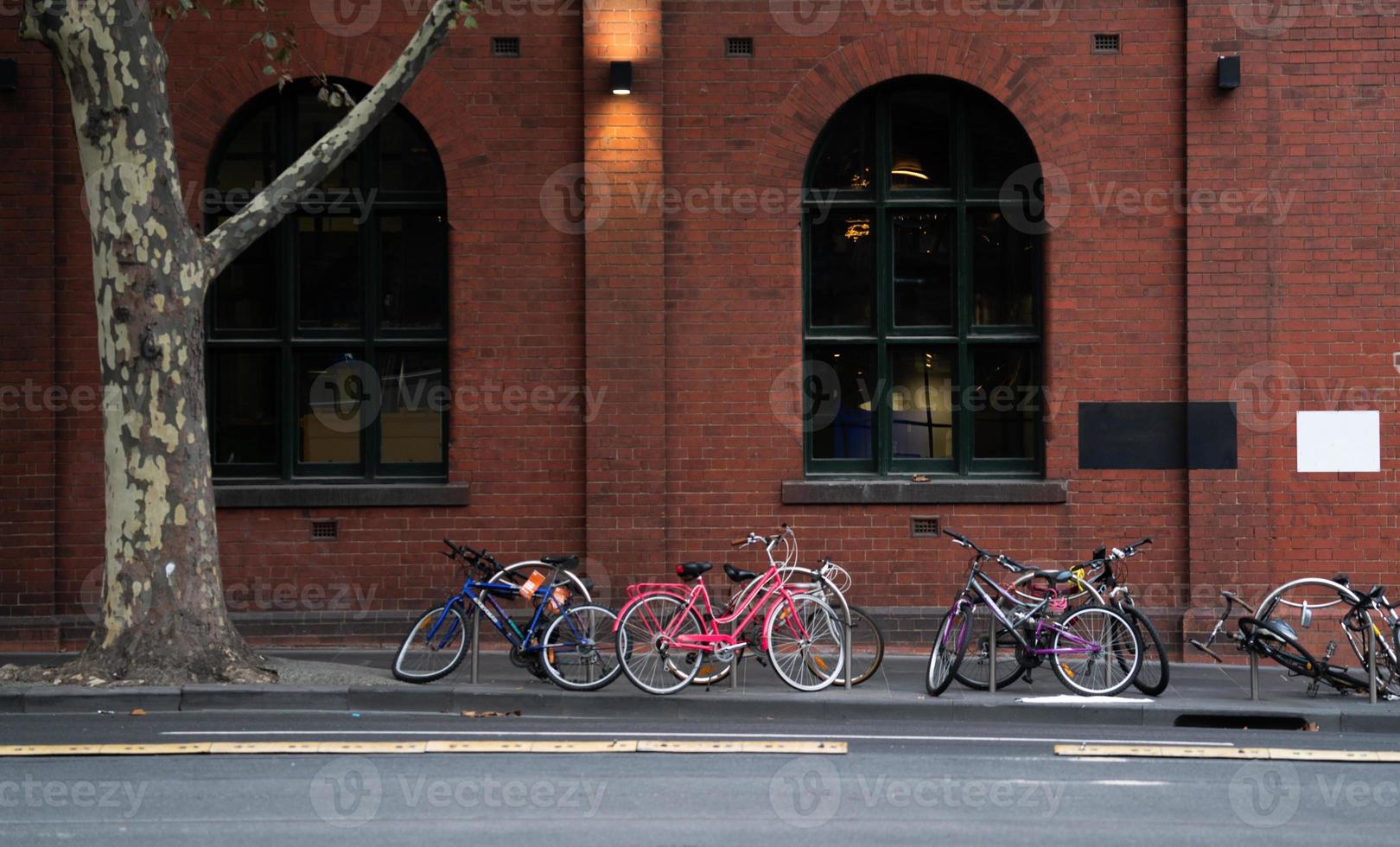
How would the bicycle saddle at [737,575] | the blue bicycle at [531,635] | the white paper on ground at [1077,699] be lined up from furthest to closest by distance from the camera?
the bicycle saddle at [737,575]
the blue bicycle at [531,635]
the white paper on ground at [1077,699]

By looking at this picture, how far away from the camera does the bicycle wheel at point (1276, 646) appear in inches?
433

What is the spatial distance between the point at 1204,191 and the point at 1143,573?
359 cm

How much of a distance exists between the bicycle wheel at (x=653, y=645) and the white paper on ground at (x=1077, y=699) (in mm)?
2536

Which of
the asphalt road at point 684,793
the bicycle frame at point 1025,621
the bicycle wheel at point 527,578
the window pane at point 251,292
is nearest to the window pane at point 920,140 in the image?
the bicycle frame at point 1025,621

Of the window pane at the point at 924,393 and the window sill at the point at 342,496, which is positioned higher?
the window pane at the point at 924,393

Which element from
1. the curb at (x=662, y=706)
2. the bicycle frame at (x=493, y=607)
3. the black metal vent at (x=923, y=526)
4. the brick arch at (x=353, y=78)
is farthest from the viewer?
the black metal vent at (x=923, y=526)

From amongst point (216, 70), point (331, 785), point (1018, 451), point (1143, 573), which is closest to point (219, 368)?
point (216, 70)

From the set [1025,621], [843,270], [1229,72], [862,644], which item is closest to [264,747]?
[862,644]

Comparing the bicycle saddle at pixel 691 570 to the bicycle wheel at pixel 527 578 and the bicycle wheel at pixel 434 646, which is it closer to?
the bicycle wheel at pixel 527 578

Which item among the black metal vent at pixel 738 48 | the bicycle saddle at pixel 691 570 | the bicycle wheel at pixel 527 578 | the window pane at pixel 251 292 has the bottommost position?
the bicycle wheel at pixel 527 578

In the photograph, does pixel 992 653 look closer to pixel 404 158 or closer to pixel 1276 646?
pixel 1276 646

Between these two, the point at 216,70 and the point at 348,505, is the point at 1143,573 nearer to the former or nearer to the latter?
the point at 348,505

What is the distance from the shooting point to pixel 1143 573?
13359mm

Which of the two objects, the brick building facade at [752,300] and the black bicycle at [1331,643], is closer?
the black bicycle at [1331,643]
